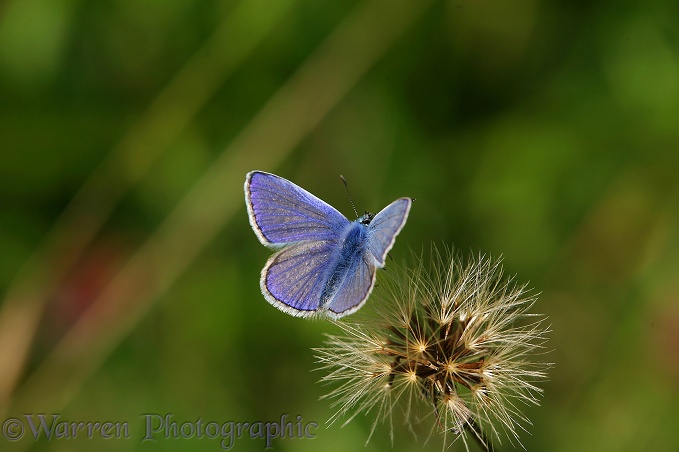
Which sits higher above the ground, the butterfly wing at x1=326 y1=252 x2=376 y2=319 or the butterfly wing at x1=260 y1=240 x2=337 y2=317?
the butterfly wing at x1=326 y1=252 x2=376 y2=319

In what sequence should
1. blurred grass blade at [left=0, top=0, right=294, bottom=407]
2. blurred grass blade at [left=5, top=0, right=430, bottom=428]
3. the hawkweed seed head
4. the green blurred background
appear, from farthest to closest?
blurred grass blade at [left=0, top=0, right=294, bottom=407]
blurred grass blade at [left=5, top=0, right=430, bottom=428]
the green blurred background
the hawkweed seed head

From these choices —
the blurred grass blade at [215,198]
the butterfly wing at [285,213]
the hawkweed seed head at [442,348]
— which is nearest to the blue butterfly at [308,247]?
the butterfly wing at [285,213]

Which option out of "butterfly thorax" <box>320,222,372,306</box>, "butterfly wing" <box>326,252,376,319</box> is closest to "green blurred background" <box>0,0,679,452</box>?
"butterfly thorax" <box>320,222,372,306</box>

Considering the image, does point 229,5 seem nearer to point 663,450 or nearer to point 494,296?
point 494,296

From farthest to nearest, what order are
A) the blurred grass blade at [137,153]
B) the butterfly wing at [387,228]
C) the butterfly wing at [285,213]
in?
the blurred grass blade at [137,153], the butterfly wing at [285,213], the butterfly wing at [387,228]

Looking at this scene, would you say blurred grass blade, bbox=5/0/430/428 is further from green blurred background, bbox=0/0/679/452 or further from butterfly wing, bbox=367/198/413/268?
butterfly wing, bbox=367/198/413/268

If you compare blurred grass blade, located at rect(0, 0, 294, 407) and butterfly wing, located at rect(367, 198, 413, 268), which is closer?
butterfly wing, located at rect(367, 198, 413, 268)

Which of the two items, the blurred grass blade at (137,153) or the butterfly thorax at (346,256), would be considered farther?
the blurred grass blade at (137,153)

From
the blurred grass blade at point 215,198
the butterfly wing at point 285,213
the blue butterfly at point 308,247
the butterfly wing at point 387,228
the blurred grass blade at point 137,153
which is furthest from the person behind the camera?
the blurred grass blade at point 137,153

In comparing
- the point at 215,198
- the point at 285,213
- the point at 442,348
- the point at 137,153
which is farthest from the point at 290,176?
the point at 442,348

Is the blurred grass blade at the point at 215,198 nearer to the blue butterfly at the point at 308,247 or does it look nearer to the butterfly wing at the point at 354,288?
the blue butterfly at the point at 308,247
